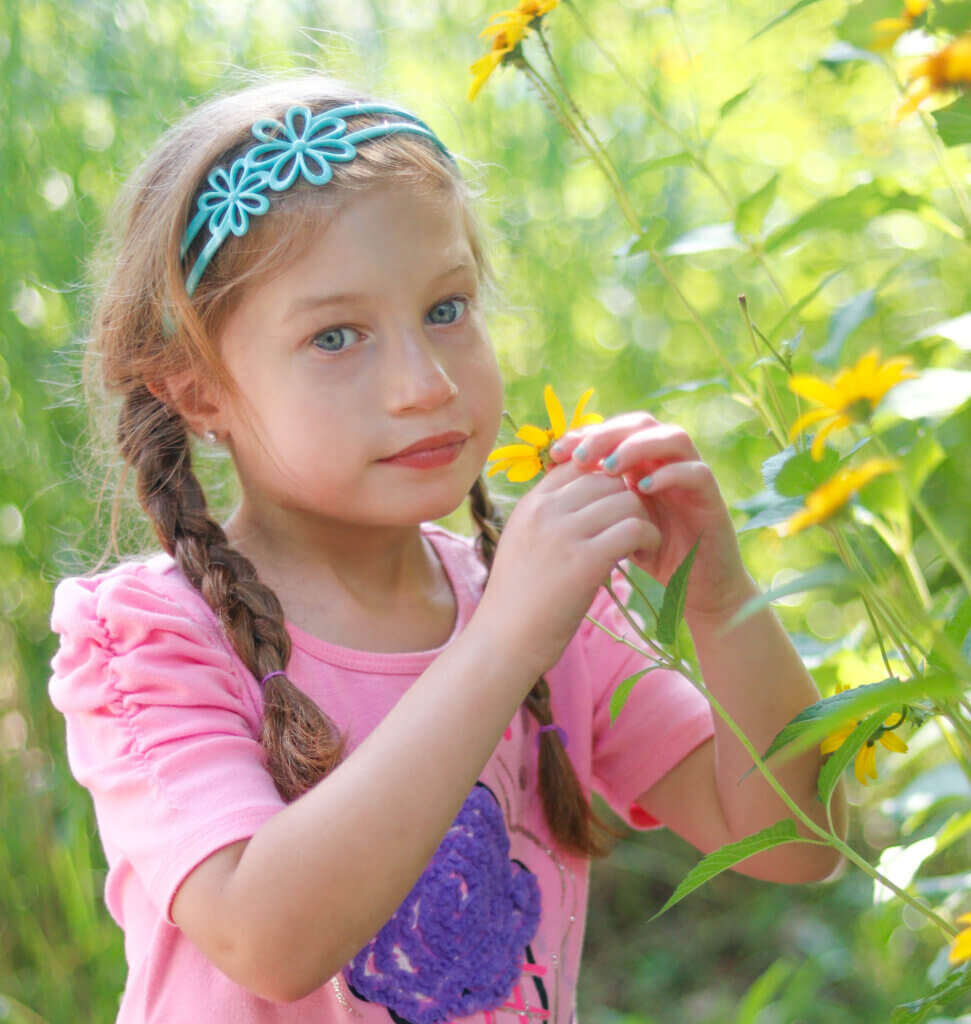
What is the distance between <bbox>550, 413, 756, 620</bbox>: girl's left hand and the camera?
735 millimetres

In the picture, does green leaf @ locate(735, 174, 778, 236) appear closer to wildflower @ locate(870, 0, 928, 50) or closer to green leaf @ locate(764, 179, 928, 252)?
green leaf @ locate(764, 179, 928, 252)

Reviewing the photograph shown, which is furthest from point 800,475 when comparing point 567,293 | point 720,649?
point 567,293

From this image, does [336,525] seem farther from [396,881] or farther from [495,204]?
[495,204]

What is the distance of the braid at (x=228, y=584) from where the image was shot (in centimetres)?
83

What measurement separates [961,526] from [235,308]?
0.72 m

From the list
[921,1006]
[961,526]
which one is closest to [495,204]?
[961,526]

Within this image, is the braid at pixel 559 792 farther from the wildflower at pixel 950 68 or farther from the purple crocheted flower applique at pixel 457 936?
the wildflower at pixel 950 68

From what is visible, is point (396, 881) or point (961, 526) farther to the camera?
point (961, 526)

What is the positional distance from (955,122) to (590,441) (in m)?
0.26

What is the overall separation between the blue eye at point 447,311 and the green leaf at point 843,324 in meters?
0.36

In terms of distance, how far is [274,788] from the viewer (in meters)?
0.79

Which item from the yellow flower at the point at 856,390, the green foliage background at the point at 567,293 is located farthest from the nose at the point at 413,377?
the yellow flower at the point at 856,390

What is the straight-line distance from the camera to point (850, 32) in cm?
58

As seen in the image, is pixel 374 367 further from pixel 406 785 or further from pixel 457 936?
pixel 457 936
